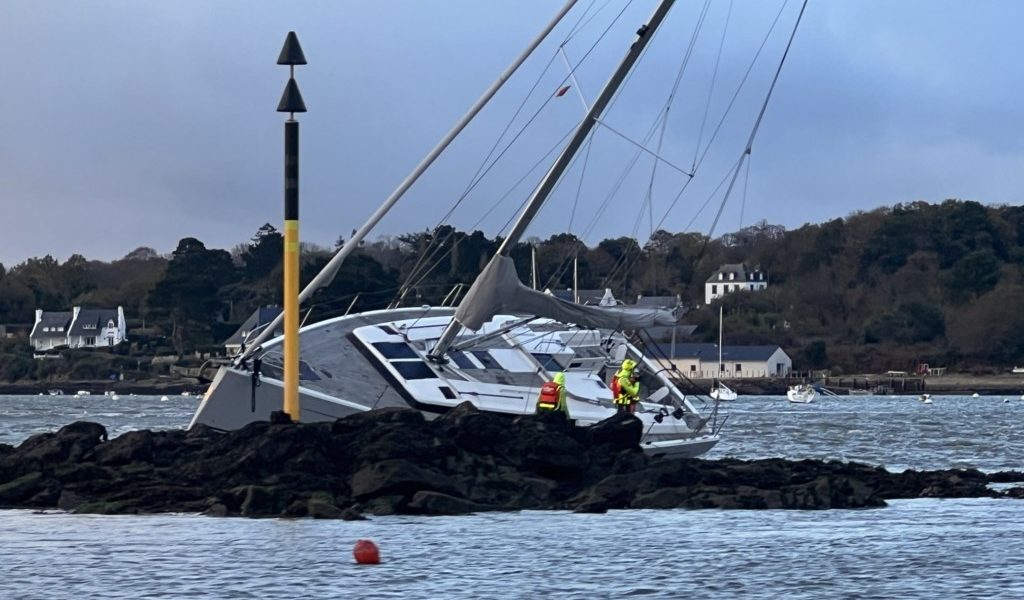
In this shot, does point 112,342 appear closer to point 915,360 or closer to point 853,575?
point 915,360

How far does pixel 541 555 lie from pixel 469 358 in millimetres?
13271

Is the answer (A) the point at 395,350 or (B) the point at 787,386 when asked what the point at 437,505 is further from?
(B) the point at 787,386

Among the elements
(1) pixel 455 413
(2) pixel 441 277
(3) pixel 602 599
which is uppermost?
(2) pixel 441 277

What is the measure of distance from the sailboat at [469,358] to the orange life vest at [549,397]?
53.0 inches

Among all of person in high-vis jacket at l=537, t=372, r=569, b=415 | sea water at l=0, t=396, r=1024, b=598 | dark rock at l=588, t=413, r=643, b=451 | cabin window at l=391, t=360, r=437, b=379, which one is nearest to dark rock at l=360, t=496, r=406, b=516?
sea water at l=0, t=396, r=1024, b=598

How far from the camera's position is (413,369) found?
3500 cm

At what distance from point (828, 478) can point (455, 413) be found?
588cm

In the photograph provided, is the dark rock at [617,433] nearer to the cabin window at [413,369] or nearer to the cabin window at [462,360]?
the cabin window at [413,369]

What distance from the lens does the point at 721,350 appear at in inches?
5940

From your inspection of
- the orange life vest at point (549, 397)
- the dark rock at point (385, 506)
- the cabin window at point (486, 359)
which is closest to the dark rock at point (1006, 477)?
the orange life vest at point (549, 397)

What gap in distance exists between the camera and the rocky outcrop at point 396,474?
89.7ft

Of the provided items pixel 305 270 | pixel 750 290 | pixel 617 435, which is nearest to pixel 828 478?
pixel 617 435

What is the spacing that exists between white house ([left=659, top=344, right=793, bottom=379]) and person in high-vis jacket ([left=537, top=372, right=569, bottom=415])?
125330 mm

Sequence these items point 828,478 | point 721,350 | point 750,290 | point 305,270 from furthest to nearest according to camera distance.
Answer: point 750,290
point 721,350
point 305,270
point 828,478
